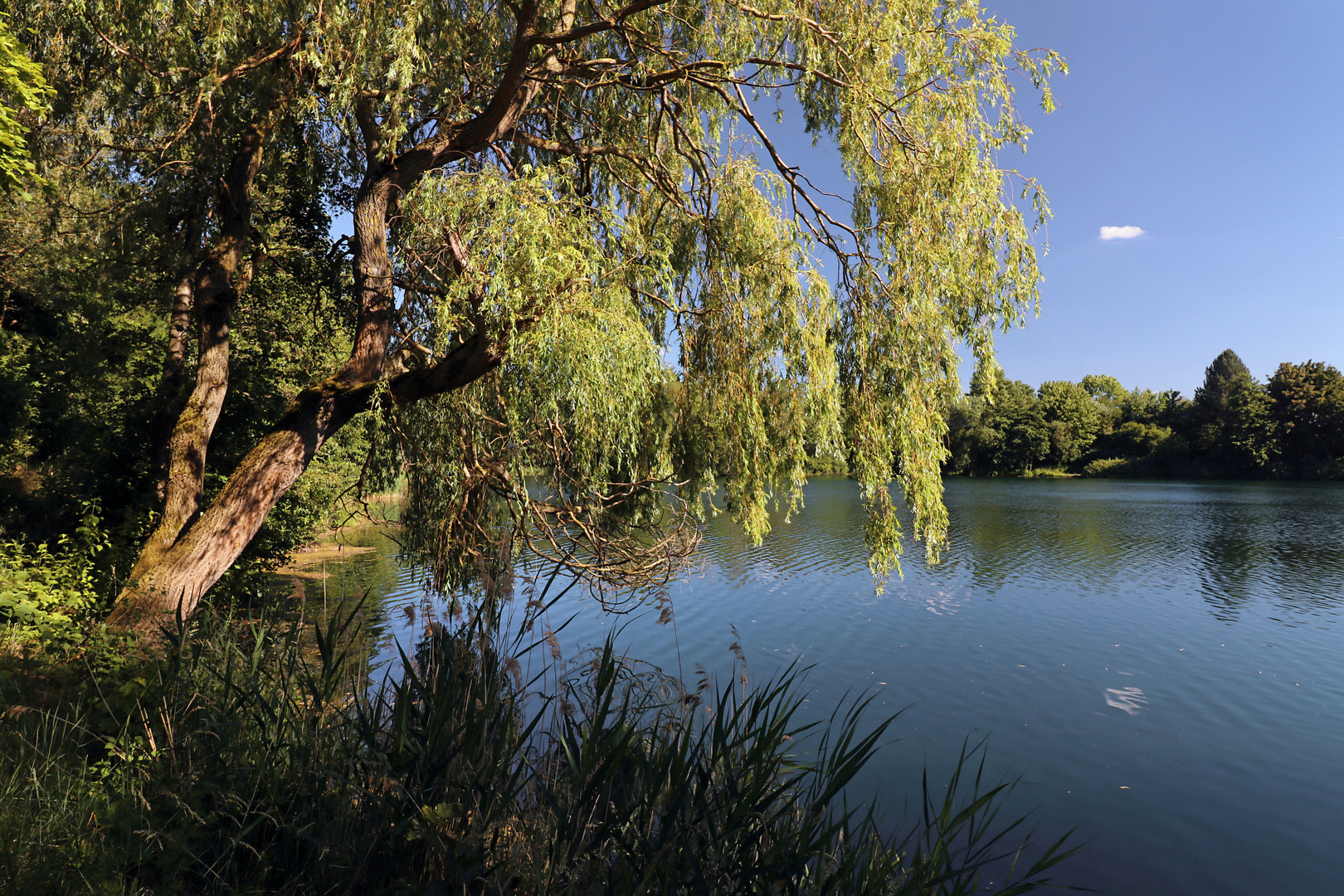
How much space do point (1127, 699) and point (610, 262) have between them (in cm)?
726

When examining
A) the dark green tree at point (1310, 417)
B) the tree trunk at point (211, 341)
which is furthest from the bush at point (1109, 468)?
the tree trunk at point (211, 341)

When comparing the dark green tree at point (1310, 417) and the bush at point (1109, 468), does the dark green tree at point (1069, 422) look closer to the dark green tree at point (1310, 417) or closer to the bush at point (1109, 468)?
the bush at point (1109, 468)

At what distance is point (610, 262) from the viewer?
6125mm

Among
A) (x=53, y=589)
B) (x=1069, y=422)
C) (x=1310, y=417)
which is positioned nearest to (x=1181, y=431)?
(x=1069, y=422)

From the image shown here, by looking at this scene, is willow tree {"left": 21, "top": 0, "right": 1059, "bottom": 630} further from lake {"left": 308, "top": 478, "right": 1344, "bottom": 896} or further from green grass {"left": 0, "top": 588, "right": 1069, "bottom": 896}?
green grass {"left": 0, "top": 588, "right": 1069, "bottom": 896}

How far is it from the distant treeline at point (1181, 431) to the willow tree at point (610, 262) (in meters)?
36.7

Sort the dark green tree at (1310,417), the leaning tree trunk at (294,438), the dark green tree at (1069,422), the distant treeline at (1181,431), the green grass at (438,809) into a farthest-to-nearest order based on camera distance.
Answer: the dark green tree at (1069,422) < the distant treeline at (1181,431) < the dark green tree at (1310,417) < the leaning tree trunk at (294,438) < the green grass at (438,809)

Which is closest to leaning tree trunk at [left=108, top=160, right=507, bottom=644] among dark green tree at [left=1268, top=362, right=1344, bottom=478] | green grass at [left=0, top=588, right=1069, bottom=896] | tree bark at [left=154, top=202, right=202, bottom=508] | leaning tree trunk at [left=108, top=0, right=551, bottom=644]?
leaning tree trunk at [left=108, top=0, right=551, bottom=644]

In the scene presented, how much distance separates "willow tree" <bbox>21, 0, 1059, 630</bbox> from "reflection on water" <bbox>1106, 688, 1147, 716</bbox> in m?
3.66

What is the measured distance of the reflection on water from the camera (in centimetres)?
766

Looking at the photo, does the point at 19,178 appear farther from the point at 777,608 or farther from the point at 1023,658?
the point at 1023,658

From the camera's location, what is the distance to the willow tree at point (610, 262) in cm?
538

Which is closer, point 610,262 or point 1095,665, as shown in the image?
point 610,262

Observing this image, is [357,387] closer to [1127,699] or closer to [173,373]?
[173,373]
